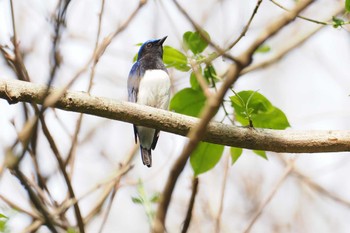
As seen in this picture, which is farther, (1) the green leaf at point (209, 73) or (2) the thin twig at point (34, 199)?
(1) the green leaf at point (209, 73)

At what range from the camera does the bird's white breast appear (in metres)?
3.88

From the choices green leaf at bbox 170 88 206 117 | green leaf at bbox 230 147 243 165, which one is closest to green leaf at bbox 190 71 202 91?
green leaf at bbox 170 88 206 117

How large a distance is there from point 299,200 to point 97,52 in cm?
468

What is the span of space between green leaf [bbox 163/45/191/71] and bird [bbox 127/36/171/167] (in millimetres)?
1364

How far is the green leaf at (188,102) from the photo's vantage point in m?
2.49

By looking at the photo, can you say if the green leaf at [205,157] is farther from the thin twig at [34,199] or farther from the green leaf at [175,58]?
the thin twig at [34,199]

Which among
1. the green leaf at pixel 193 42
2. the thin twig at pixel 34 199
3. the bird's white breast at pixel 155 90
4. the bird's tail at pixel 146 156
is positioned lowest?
the thin twig at pixel 34 199

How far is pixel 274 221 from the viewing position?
6.39m

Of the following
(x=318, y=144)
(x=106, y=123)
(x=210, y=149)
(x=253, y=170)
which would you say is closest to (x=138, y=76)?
(x=106, y=123)

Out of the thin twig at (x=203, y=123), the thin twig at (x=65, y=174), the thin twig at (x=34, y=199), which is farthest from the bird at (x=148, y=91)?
the thin twig at (x=203, y=123)

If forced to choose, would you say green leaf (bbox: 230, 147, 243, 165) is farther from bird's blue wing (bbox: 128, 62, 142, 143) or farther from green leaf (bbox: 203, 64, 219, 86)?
bird's blue wing (bbox: 128, 62, 142, 143)

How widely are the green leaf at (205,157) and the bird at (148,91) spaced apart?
133cm

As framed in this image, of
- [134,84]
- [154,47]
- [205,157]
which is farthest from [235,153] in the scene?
[154,47]

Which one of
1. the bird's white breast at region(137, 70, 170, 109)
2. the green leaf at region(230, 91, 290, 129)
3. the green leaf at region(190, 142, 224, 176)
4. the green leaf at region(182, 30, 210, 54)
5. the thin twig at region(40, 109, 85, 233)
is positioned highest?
the bird's white breast at region(137, 70, 170, 109)
